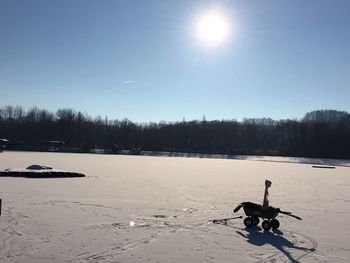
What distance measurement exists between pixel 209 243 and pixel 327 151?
106523 millimetres

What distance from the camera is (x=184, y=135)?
5276 inches

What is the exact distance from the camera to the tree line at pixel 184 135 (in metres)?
115

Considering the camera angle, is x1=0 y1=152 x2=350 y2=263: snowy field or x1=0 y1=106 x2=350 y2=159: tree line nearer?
x1=0 y1=152 x2=350 y2=263: snowy field

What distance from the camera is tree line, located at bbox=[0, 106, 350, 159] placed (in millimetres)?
114812

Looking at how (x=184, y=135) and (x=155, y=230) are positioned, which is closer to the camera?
(x=155, y=230)

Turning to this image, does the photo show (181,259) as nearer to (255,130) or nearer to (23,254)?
(23,254)

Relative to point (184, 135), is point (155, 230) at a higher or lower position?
lower

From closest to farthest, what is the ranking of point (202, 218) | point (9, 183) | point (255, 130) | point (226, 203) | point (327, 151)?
point (202, 218) < point (226, 203) < point (9, 183) < point (327, 151) < point (255, 130)

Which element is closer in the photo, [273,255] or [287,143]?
[273,255]

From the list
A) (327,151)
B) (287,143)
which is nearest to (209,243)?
(327,151)

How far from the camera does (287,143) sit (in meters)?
128

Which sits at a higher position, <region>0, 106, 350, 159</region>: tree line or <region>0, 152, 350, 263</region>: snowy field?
<region>0, 106, 350, 159</region>: tree line

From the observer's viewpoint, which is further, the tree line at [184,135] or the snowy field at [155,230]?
the tree line at [184,135]

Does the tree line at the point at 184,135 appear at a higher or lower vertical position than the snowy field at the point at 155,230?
higher
